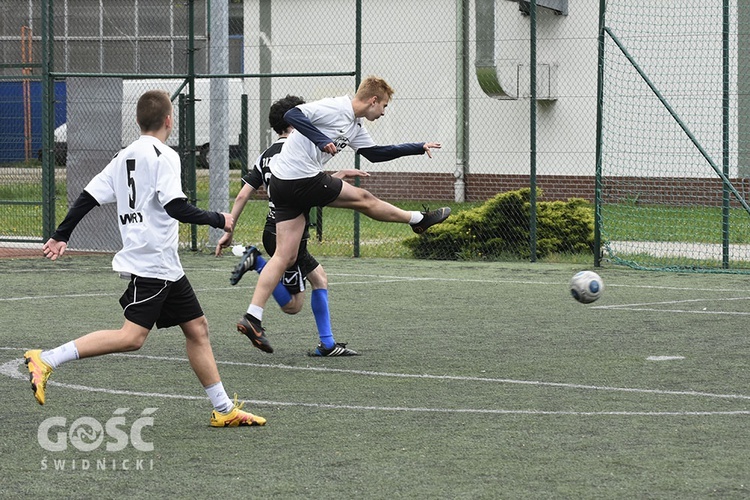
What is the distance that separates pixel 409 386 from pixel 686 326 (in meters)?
3.35

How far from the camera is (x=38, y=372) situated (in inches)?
250

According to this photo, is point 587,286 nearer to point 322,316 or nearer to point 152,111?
point 322,316

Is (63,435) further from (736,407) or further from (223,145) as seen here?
(223,145)

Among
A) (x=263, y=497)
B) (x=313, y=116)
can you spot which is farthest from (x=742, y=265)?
(x=263, y=497)

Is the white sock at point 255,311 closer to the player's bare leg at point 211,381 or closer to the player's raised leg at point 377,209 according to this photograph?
the player's raised leg at point 377,209

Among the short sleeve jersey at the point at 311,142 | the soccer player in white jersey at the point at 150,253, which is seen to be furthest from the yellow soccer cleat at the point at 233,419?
the short sleeve jersey at the point at 311,142

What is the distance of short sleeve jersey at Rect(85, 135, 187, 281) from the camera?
6.36 metres

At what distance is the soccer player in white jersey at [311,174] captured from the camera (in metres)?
8.68

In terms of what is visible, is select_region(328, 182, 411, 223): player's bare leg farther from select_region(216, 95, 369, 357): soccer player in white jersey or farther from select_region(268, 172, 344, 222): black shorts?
select_region(216, 95, 369, 357): soccer player in white jersey

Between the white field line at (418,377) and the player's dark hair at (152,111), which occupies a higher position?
the player's dark hair at (152,111)

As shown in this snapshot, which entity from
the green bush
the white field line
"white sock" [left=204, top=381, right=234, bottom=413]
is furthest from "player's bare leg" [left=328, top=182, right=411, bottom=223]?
the green bush

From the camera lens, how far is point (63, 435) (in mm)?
6270

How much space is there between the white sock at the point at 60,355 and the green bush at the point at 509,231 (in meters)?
9.97

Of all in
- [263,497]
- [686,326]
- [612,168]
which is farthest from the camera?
[612,168]
